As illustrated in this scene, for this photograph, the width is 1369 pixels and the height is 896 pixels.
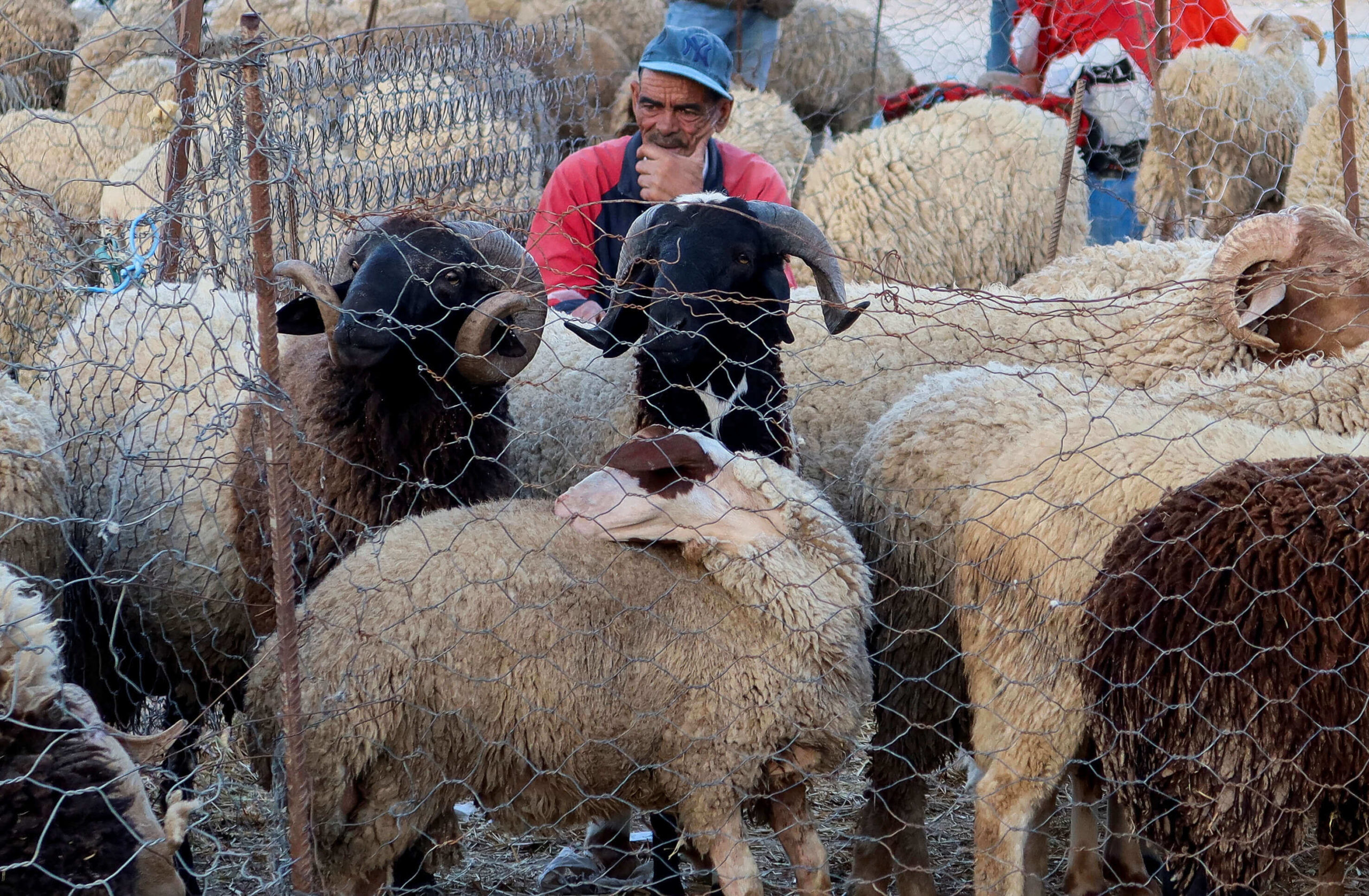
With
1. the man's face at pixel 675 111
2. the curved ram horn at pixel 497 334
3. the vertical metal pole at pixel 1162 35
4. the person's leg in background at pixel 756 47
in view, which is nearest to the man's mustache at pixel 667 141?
the man's face at pixel 675 111

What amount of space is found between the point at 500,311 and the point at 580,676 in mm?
897

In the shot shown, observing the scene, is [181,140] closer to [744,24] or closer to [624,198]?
[624,198]

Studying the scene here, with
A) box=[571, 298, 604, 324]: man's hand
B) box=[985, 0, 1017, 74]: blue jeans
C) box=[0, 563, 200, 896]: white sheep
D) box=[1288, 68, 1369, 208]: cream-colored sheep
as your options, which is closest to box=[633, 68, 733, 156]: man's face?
box=[571, 298, 604, 324]: man's hand

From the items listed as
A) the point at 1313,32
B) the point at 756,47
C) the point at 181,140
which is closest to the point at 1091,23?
the point at 1313,32

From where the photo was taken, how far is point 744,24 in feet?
23.0

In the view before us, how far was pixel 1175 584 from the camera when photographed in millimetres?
2326

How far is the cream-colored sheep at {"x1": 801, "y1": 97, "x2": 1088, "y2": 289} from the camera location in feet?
18.1

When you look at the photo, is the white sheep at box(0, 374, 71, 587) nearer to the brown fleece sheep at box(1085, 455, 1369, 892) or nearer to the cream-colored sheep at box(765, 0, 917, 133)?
the brown fleece sheep at box(1085, 455, 1369, 892)

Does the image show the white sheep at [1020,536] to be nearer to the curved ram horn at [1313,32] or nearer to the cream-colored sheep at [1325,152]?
the cream-colored sheep at [1325,152]

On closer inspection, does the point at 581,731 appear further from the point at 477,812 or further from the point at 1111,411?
the point at 1111,411

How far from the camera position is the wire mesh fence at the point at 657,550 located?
7.47 feet

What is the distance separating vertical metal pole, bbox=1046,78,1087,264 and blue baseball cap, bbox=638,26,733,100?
178 centimetres

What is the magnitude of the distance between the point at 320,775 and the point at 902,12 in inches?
456

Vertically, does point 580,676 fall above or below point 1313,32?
below
